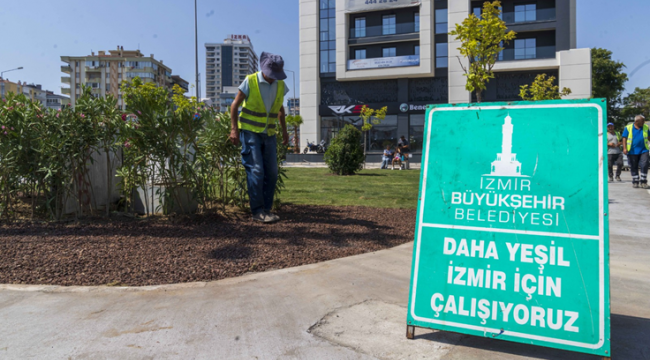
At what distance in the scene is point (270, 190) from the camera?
19.1 ft

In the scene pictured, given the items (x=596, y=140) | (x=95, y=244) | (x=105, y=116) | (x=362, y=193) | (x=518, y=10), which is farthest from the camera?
(x=518, y=10)

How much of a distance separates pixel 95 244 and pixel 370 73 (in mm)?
37829

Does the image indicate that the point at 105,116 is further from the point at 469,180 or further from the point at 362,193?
the point at 362,193

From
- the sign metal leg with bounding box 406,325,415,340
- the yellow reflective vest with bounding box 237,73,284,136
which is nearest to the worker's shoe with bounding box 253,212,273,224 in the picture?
the yellow reflective vest with bounding box 237,73,284,136

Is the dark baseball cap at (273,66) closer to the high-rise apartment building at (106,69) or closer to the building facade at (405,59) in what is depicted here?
the building facade at (405,59)

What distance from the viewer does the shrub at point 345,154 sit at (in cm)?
1631

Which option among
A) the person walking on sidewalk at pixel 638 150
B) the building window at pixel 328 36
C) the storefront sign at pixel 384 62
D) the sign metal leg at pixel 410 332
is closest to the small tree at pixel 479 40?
the person walking on sidewalk at pixel 638 150

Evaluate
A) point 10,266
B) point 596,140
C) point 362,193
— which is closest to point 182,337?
point 10,266

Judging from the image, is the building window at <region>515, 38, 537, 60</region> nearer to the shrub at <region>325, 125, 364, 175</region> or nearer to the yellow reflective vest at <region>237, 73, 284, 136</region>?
the shrub at <region>325, 125, 364, 175</region>

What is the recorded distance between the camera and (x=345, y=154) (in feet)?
53.5

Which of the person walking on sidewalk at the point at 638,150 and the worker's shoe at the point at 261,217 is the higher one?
the person walking on sidewalk at the point at 638,150

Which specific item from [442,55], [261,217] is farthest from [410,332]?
[442,55]

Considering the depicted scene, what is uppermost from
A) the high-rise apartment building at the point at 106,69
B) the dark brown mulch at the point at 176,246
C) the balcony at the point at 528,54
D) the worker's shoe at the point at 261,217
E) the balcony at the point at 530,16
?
the high-rise apartment building at the point at 106,69

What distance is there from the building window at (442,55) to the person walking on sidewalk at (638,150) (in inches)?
1124
